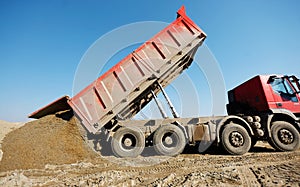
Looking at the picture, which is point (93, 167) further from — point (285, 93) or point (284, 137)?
point (285, 93)

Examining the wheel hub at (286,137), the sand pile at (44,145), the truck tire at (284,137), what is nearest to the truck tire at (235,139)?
the truck tire at (284,137)

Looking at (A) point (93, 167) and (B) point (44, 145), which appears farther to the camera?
(B) point (44, 145)

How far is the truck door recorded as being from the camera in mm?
6285

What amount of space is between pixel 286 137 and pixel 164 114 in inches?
171

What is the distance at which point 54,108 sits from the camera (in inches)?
233

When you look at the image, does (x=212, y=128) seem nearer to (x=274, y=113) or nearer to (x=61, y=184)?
(x=274, y=113)

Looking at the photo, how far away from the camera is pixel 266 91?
20.6ft

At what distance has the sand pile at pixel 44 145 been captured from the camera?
15.1ft

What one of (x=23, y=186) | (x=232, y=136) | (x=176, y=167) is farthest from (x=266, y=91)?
(x=23, y=186)

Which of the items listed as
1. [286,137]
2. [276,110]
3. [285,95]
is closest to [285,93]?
[285,95]

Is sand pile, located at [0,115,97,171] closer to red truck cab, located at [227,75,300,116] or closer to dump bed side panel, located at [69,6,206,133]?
dump bed side panel, located at [69,6,206,133]

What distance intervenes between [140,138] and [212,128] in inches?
102

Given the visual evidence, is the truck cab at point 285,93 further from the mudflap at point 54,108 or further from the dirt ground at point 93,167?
the mudflap at point 54,108

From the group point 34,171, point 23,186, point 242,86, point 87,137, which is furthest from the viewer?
point 242,86
